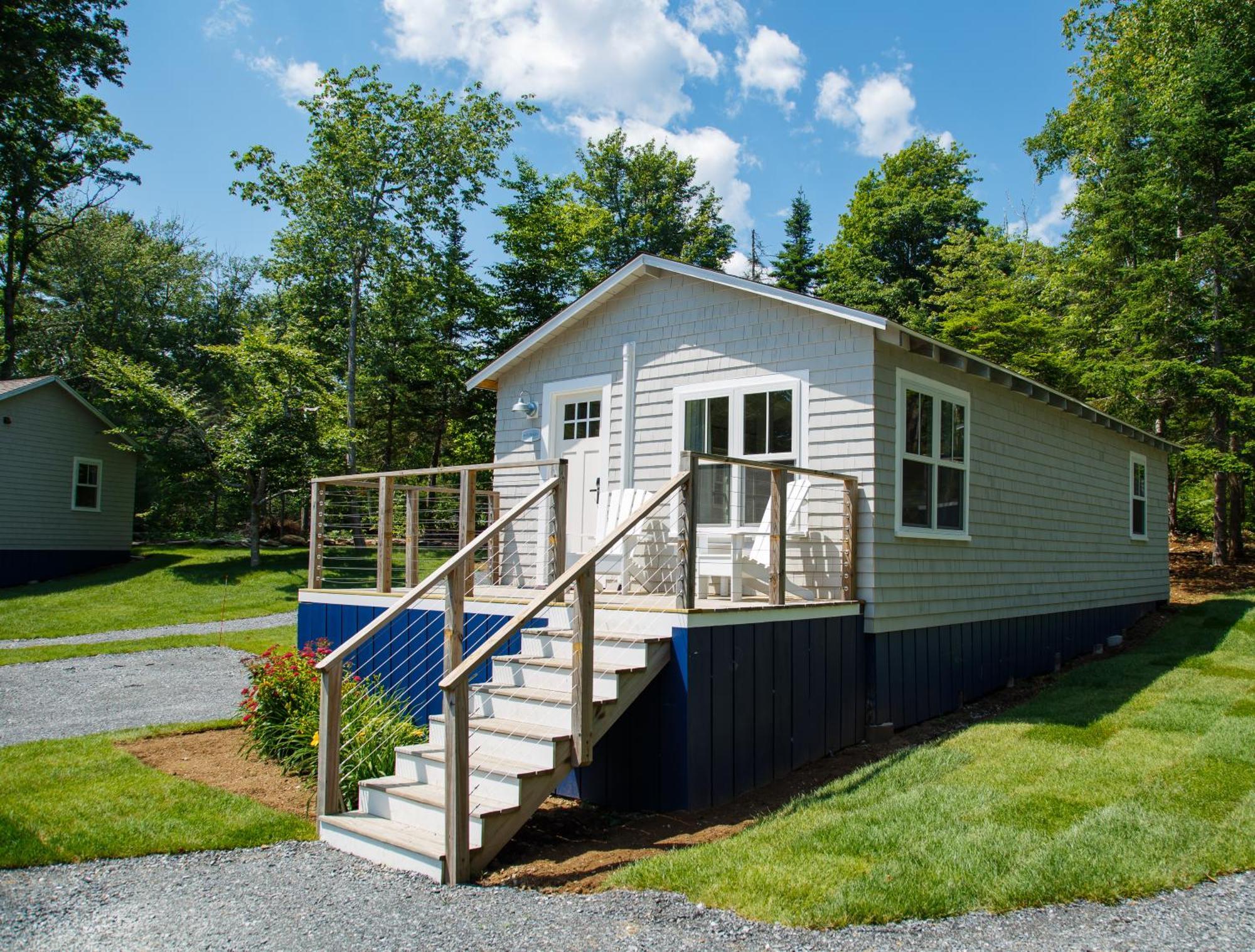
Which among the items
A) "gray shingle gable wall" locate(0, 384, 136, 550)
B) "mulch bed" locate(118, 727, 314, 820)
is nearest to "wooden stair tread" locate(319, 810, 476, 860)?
"mulch bed" locate(118, 727, 314, 820)

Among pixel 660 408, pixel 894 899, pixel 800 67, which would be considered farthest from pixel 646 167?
pixel 894 899

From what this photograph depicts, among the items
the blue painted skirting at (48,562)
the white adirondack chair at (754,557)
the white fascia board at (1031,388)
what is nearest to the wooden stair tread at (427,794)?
the white adirondack chair at (754,557)

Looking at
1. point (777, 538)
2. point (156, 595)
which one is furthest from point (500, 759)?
point (156, 595)

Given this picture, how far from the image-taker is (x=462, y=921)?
3.83 metres

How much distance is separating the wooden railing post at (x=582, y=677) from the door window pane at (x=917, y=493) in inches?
143

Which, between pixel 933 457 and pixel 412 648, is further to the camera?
pixel 933 457

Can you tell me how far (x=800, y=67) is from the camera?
2119 cm

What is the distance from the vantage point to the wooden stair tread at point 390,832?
4422 millimetres

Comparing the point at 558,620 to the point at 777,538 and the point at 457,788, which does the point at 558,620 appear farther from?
the point at 457,788

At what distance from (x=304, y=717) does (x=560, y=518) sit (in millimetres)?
2396

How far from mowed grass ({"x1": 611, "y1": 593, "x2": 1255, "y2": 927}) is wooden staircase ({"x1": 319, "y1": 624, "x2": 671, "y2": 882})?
0.72 m

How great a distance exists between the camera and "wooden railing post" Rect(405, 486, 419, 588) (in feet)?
24.7

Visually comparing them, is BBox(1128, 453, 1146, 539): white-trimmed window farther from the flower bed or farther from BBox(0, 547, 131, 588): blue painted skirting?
BBox(0, 547, 131, 588): blue painted skirting

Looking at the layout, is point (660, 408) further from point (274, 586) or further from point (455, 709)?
point (274, 586)
